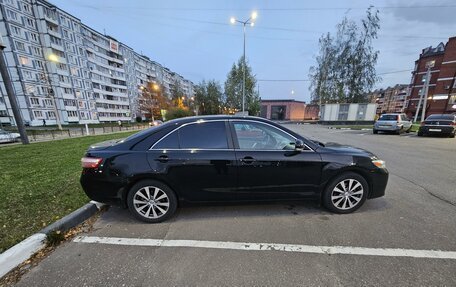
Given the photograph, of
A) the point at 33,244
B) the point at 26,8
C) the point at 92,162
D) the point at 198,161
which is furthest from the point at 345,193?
the point at 26,8

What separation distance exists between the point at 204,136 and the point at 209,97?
52531 millimetres

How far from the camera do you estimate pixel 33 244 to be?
2383 mm

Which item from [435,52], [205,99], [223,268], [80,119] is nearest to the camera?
[223,268]

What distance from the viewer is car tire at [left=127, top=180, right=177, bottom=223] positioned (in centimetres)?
301

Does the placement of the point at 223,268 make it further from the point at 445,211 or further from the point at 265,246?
the point at 445,211

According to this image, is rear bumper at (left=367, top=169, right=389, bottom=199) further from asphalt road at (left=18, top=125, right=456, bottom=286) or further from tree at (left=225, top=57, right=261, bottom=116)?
tree at (left=225, top=57, right=261, bottom=116)

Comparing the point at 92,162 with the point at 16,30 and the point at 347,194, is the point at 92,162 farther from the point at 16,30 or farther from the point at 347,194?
the point at 16,30

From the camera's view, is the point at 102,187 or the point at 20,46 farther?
the point at 20,46

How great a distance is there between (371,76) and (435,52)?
100ft

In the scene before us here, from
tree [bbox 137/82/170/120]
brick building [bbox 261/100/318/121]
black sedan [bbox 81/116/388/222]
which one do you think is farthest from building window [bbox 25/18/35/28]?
black sedan [bbox 81/116/388/222]

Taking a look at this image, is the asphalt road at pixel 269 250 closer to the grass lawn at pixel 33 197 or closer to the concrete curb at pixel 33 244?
the concrete curb at pixel 33 244

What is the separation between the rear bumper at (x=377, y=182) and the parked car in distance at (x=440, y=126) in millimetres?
14709

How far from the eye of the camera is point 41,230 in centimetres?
263

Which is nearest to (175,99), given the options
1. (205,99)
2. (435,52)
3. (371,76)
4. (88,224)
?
(205,99)
